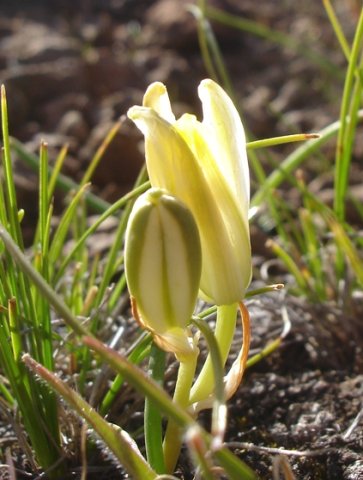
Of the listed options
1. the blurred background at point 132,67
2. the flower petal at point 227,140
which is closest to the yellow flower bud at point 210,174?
the flower petal at point 227,140

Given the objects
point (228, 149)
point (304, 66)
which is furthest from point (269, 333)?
point (304, 66)

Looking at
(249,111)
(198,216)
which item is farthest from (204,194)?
(249,111)

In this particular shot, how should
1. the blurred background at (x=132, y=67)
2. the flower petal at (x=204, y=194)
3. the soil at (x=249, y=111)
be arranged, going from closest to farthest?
the flower petal at (x=204, y=194), the soil at (x=249, y=111), the blurred background at (x=132, y=67)

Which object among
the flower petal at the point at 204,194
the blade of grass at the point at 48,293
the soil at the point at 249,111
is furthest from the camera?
Result: the soil at the point at 249,111

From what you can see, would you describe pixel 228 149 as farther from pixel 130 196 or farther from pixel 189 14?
pixel 189 14

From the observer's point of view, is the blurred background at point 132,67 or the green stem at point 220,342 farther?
the blurred background at point 132,67

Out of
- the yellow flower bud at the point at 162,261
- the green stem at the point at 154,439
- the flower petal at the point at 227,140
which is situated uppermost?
the flower petal at the point at 227,140

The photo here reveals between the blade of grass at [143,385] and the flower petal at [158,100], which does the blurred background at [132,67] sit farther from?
the blade of grass at [143,385]

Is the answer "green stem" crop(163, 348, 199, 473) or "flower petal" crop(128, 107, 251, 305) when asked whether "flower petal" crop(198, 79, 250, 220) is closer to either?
"flower petal" crop(128, 107, 251, 305)
